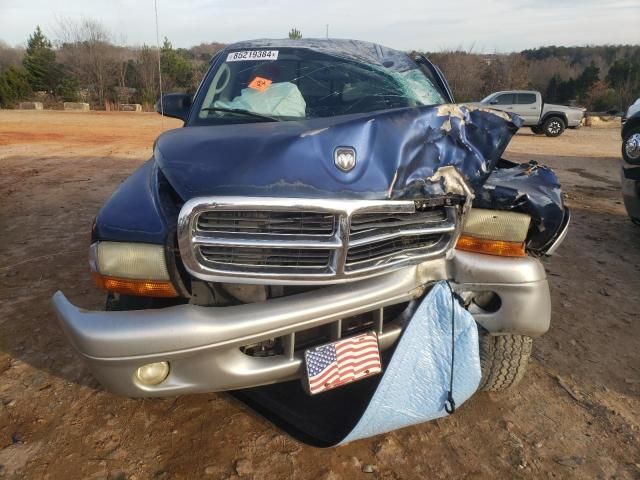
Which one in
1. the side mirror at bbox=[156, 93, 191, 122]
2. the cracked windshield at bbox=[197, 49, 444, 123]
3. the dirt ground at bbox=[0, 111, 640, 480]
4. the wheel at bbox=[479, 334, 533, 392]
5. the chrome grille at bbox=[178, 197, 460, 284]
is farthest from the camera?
the side mirror at bbox=[156, 93, 191, 122]

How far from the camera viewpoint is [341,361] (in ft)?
6.78

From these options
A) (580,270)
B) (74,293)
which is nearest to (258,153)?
(74,293)

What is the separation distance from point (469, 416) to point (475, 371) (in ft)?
1.12

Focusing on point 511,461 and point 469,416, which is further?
point 469,416

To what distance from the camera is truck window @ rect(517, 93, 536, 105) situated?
1908 centimetres

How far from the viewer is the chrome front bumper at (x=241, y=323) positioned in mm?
1835

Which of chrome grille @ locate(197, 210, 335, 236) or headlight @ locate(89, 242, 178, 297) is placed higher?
chrome grille @ locate(197, 210, 335, 236)

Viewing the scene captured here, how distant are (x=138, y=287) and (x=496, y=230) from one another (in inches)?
59.9

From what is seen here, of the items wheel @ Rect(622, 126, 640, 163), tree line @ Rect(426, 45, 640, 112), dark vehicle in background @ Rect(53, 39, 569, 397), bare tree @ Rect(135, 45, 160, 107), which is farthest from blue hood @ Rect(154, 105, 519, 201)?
tree line @ Rect(426, 45, 640, 112)

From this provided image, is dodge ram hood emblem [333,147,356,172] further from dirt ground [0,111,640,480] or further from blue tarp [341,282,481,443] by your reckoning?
dirt ground [0,111,640,480]

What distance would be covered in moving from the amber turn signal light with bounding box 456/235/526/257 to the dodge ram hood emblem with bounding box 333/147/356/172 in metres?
0.63

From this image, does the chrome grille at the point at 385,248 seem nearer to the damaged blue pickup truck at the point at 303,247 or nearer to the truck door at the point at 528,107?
the damaged blue pickup truck at the point at 303,247

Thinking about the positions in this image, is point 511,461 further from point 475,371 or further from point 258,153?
point 258,153

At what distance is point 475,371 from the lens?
235cm
